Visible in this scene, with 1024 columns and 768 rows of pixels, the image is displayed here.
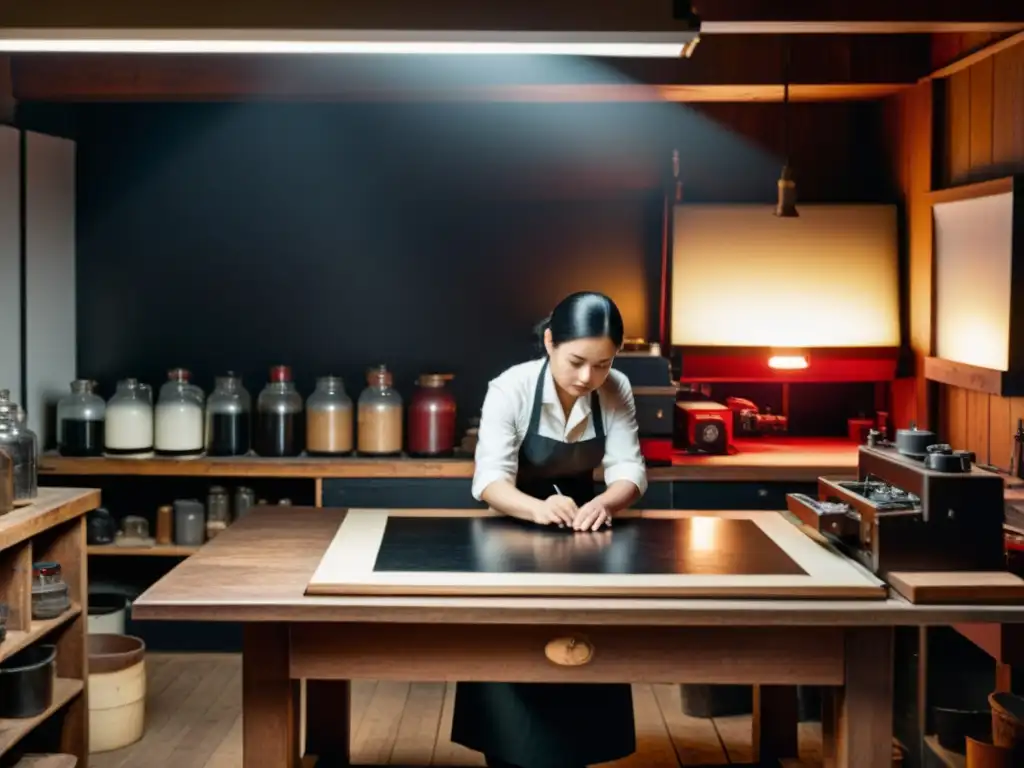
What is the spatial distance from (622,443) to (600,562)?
85cm

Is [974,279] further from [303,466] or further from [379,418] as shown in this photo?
[303,466]

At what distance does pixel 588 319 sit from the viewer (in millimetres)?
3461

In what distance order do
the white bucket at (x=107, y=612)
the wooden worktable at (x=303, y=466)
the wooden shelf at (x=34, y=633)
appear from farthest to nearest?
the wooden worktable at (x=303, y=466), the white bucket at (x=107, y=612), the wooden shelf at (x=34, y=633)

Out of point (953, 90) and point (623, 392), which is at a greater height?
point (953, 90)

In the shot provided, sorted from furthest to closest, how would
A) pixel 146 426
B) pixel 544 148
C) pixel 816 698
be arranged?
pixel 544 148 → pixel 146 426 → pixel 816 698

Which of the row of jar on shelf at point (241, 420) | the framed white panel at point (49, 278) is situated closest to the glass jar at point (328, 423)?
the row of jar on shelf at point (241, 420)

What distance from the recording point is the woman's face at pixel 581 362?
348 centimetres

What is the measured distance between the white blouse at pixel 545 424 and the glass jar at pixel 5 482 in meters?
1.35

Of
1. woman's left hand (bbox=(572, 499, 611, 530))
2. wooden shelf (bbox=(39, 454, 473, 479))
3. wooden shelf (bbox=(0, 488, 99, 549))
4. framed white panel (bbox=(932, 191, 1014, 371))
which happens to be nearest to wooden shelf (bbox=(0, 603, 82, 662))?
wooden shelf (bbox=(0, 488, 99, 549))

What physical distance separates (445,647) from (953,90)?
3.37m

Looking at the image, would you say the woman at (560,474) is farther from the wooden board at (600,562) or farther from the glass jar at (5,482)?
the glass jar at (5,482)

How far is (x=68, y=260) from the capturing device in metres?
5.77

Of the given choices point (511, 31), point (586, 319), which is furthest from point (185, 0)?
point (586, 319)

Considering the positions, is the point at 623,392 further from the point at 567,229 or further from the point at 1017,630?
the point at 567,229
